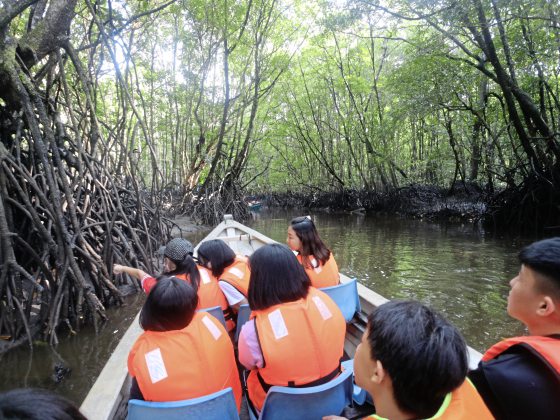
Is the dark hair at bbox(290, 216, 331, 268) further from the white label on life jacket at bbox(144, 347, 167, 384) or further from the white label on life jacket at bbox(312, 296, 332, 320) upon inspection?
the white label on life jacket at bbox(144, 347, 167, 384)

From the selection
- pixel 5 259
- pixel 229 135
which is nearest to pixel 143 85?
pixel 229 135

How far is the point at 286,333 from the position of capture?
1626 mm

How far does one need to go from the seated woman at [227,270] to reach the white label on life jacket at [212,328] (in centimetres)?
82

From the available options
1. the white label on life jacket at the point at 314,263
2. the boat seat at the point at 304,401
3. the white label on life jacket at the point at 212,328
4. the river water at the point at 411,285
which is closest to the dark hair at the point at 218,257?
the white label on life jacket at the point at 314,263

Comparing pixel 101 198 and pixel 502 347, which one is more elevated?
pixel 101 198

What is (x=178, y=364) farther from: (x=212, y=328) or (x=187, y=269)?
(x=187, y=269)

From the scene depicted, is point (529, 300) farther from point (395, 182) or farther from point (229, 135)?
point (395, 182)

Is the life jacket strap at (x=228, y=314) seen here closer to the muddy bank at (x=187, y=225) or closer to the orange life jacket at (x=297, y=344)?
the orange life jacket at (x=297, y=344)

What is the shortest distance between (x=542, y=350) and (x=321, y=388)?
2.60 ft

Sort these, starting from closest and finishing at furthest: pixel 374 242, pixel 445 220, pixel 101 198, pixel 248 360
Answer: pixel 248 360 → pixel 101 198 → pixel 374 242 → pixel 445 220

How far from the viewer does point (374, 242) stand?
33.3 feet

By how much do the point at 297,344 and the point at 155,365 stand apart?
59 cm

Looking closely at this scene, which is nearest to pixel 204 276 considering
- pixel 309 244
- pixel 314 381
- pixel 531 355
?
pixel 309 244

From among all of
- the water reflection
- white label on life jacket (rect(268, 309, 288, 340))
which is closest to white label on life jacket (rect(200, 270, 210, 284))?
white label on life jacket (rect(268, 309, 288, 340))
